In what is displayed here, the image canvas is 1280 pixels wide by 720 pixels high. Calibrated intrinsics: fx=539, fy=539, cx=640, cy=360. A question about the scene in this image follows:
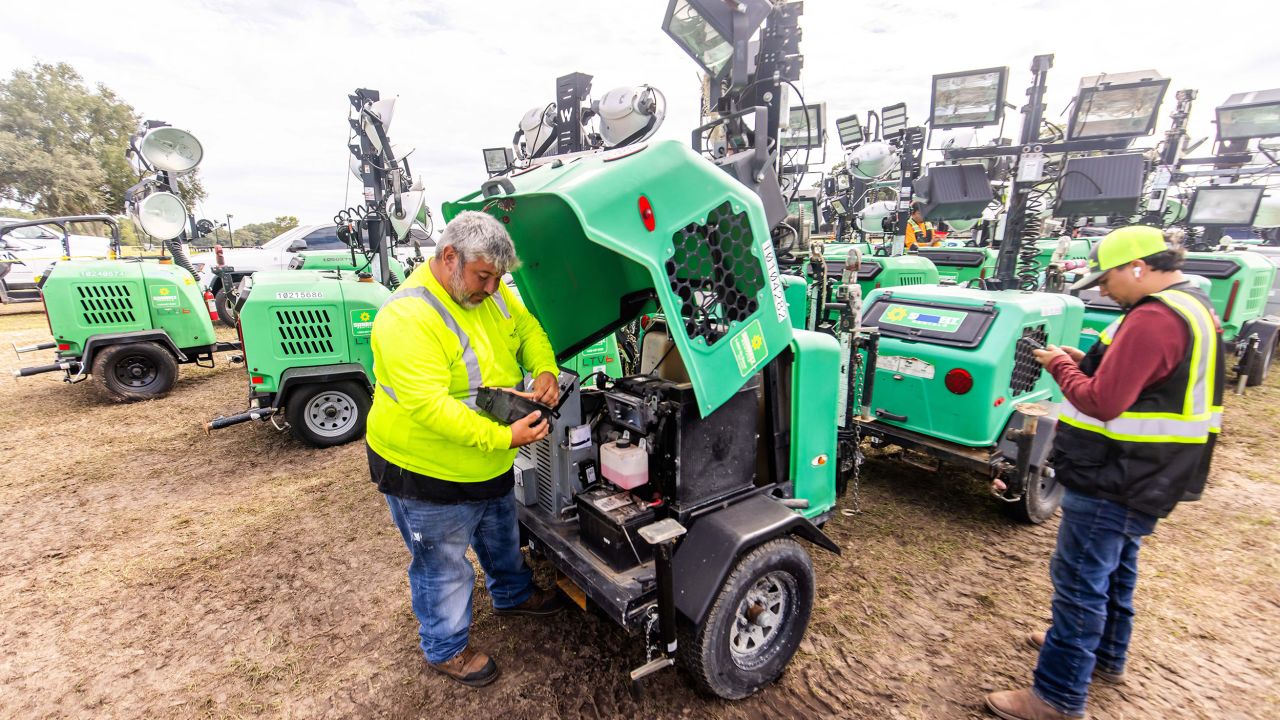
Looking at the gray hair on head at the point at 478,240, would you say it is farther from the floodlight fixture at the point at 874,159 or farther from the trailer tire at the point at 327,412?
the floodlight fixture at the point at 874,159

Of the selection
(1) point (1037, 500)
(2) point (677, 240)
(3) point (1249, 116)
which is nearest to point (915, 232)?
(3) point (1249, 116)

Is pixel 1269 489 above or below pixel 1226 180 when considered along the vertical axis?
below

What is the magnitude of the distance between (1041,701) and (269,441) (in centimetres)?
630

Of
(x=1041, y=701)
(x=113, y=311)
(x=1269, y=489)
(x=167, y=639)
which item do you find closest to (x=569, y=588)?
(x=1041, y=701)

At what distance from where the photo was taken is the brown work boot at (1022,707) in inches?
85.9

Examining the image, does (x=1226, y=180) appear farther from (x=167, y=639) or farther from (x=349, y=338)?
(x=167, y=639)

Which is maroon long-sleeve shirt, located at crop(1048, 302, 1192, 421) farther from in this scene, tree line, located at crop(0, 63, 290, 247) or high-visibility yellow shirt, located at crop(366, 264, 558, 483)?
tree line, located at crop(0, 63, 290, 247)

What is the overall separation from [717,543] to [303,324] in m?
A: 4.53

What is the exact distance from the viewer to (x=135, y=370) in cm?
654

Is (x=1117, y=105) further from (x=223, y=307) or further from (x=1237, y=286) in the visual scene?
(x=223, y=307)

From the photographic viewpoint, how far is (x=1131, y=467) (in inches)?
78.7

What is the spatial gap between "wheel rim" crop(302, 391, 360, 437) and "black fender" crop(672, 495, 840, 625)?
4371 mm

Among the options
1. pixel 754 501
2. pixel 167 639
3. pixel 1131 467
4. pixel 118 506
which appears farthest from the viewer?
pixel 118 506

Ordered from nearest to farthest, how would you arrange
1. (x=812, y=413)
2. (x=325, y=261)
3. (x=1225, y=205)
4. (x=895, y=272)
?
(x=812, y=413)
(x=895, y=272)
(x=1225, y=205)
(x=325, y=261)
